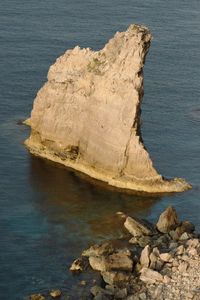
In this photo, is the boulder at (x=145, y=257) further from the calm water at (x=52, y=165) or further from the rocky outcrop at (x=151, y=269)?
the calm water at (x=52, y=165)

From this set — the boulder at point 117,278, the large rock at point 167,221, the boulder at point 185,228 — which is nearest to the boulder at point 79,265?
the boulder at point 117,278

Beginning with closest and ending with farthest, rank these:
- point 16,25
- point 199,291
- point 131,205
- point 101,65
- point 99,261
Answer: point 199,291
point 99,261
point 131,205
point 101,65
point 16,25

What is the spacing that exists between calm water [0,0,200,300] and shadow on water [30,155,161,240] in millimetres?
135

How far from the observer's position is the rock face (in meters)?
100

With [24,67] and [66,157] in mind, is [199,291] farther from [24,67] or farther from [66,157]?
[24,67]

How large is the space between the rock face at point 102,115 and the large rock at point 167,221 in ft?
34.4

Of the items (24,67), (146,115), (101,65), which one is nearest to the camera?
(101,65)

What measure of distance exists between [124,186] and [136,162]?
372 cm

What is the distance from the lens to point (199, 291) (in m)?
73.6

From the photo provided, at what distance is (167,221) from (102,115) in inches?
807

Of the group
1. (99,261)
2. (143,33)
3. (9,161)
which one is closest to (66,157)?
(9,161)

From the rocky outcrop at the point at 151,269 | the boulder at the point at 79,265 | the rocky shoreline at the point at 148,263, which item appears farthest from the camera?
the boulder at the point at 79,265

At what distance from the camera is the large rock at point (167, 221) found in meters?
89.1

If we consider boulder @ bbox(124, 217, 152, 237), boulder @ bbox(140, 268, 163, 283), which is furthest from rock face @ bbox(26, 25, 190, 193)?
boulder @ bbox(140, 268, 163, 283)
